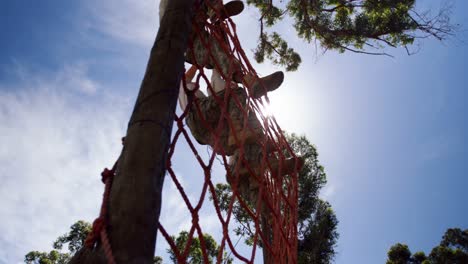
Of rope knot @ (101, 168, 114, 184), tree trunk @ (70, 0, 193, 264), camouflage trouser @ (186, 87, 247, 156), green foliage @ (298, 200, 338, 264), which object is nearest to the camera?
tree trunk @ (70, 0, 193, 264)

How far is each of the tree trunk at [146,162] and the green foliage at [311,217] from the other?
8.89 m

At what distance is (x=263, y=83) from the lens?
2.88 meters

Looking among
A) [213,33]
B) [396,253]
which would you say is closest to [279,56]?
[213,33]

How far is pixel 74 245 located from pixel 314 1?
14987 millimetres

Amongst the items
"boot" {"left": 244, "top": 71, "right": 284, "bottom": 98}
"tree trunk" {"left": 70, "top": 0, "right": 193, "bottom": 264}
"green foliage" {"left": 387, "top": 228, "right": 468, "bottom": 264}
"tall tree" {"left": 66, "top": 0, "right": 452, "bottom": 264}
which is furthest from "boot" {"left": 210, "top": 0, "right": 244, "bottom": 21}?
"green foliage" {"left": 387, "top": 228, "right": 468, "bottom": 264}

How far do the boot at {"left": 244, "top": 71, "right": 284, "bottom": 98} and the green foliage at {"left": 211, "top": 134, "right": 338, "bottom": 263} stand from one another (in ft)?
24.5

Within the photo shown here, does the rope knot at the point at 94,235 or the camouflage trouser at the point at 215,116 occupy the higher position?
the camouflage trouser at the point at 215,116

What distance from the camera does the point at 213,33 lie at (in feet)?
8.18

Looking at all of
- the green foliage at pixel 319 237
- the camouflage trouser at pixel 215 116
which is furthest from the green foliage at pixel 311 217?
the camouflage trouser at pixel 215 116

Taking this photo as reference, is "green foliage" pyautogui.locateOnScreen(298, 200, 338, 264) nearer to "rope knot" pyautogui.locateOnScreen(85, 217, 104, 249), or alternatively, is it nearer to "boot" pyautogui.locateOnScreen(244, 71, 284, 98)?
"boot" pyautogui.locateOnScreen(244, 71, 284, 98)

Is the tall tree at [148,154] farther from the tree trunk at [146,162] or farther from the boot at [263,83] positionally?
the boot at [263,83]

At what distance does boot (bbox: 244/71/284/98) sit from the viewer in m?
2.85

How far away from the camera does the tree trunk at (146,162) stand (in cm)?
89

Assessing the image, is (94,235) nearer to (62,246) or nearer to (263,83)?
(263,83)
